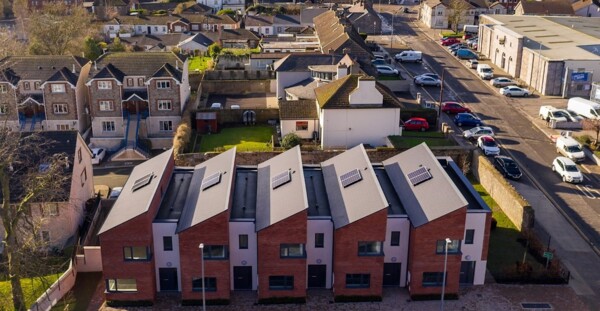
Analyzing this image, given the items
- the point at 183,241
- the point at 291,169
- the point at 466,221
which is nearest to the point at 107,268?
the point at 183,241

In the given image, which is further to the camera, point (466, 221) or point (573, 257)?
point (573, 257)

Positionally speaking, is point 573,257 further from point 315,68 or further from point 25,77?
point 25,77

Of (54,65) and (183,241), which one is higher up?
(54,65)

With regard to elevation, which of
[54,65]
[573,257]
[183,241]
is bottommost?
[573,257]

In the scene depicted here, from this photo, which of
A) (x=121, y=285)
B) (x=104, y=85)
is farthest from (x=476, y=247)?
(x=104, y=85)

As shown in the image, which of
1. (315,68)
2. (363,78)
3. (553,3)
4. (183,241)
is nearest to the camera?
(183,241)

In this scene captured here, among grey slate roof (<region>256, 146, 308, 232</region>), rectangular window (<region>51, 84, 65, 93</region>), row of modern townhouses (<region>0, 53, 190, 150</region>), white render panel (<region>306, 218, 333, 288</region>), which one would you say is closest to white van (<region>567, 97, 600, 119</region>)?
grey slate roof (<region>256, 146, 308, 232</region>)

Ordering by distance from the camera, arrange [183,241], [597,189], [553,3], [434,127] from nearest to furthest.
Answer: [183,241] < [597,189] < [434,127] < [553,3]
